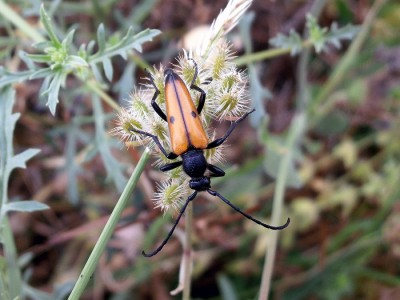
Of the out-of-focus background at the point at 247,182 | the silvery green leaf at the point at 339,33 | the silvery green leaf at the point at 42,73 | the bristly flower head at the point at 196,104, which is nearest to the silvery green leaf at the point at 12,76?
the silvery green leaf at the point at 42,73

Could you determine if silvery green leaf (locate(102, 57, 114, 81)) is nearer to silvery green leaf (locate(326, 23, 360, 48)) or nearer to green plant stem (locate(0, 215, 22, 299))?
green plant stem (locate(0, 215, 22, 299))

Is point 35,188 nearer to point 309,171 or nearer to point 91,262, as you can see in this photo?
point 309,171

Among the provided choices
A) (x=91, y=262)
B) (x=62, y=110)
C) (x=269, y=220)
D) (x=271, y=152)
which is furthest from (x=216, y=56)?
(x=62, y=110)

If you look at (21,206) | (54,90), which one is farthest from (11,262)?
(54,90)

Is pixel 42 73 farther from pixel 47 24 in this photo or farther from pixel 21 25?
pixel 21 25

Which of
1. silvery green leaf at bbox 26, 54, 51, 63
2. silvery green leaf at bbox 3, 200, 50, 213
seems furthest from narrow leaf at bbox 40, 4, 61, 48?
silvery green leaf at bbox 3, 200, 50, 213

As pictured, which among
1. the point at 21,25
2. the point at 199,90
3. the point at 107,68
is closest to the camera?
the point at 199,90
